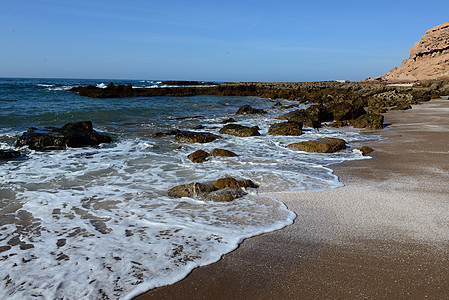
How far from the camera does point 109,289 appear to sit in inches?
90.2

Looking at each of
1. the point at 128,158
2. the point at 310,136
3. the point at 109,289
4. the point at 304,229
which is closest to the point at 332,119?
the point at 310,136

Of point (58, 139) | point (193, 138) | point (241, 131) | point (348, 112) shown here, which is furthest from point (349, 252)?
point (348, 112)

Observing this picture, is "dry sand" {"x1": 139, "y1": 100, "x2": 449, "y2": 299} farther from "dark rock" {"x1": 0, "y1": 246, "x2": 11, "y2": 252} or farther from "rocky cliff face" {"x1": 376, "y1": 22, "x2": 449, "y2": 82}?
"rocky cliff face" {"x1": 376, "y1": 22, "x2": 449, "y2": 82}

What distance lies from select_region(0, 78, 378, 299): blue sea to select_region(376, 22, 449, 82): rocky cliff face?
42359mm

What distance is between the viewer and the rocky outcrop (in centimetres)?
425

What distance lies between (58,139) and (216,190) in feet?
19.1

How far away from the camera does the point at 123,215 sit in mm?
3732

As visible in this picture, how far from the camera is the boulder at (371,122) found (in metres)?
10.7

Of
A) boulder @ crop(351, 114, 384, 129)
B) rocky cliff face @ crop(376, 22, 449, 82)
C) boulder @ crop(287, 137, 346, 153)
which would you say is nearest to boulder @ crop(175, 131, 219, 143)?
boulder @ crop(287, 137, 346, 153)

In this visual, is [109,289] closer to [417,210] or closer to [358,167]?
[417,210]

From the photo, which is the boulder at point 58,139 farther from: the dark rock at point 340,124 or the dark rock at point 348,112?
the dark rock at point 348,112

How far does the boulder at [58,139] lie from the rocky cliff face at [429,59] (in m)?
43.3

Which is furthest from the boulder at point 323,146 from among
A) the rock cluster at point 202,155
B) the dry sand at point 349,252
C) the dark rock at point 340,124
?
the dark rock at point 340,124

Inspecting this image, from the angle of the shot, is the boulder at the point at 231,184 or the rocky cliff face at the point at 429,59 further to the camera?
the rocky cliff face at the point at 429,59
